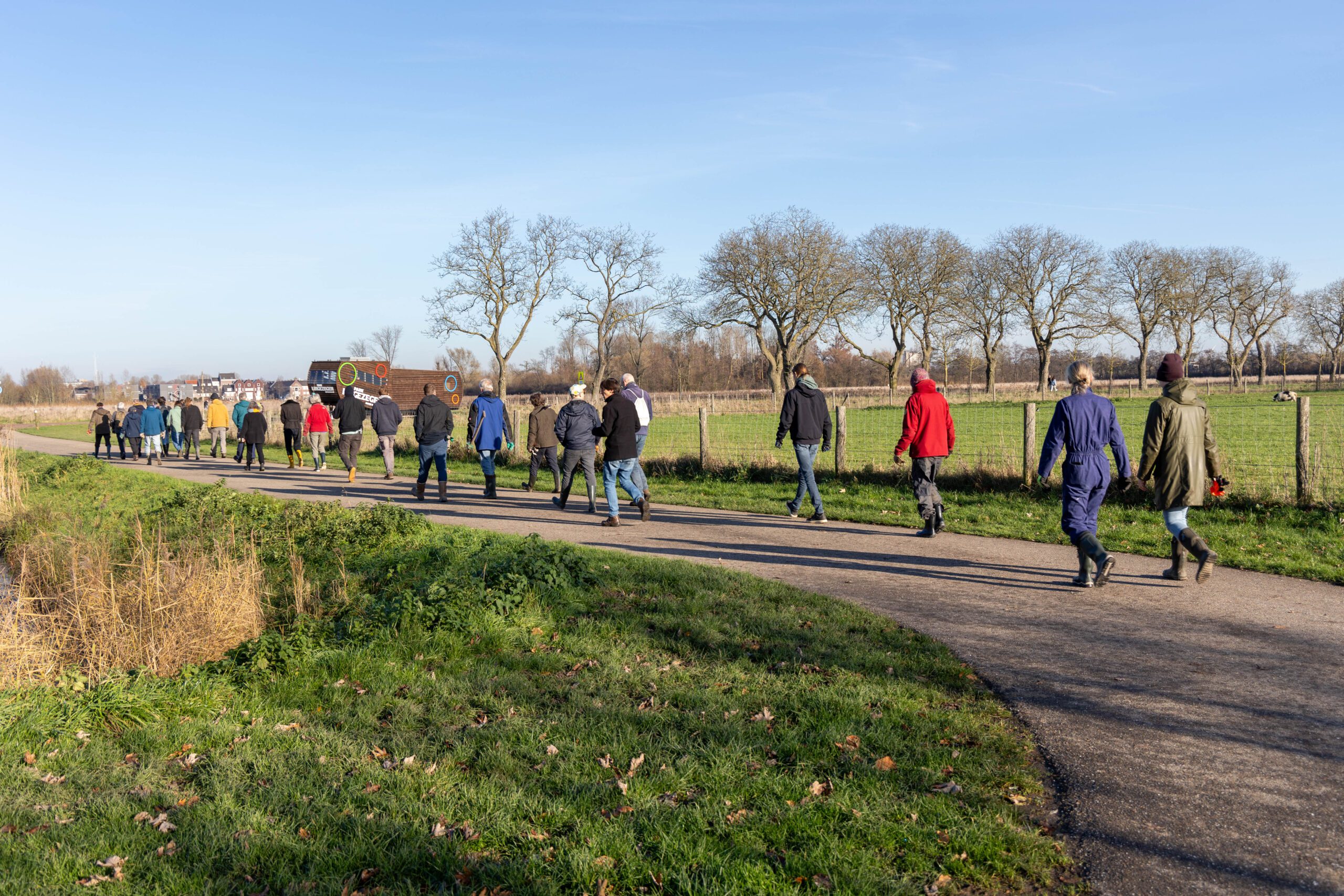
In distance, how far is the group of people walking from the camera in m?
7.68

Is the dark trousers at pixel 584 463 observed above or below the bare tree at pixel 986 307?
below

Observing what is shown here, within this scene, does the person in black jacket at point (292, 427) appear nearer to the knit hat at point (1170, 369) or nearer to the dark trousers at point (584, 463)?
the dark trousers at point (584, 463)

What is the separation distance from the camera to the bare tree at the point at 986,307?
63.9m

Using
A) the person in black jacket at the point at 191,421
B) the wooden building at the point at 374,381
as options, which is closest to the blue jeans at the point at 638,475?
the person in black jacket at the point at 191,421

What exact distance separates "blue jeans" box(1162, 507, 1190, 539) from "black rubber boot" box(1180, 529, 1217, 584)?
Answer: 0.18 ft

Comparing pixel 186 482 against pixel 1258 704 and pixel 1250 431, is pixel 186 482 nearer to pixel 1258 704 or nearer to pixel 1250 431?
pixel 1258 704

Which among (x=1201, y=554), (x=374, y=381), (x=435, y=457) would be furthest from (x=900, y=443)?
(x=374, y=381)

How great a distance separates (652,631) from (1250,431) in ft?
74.7

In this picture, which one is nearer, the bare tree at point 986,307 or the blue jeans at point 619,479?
the blue jeans at point 619,479

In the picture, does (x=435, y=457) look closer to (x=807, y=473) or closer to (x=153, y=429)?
(x=807, y=473)

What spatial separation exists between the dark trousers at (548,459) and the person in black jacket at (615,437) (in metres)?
2.28

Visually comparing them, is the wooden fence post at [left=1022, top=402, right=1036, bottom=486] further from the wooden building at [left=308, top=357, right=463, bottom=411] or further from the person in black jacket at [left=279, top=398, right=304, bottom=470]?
the wooden building at [left=308, top=357, right=463, bottom=411]

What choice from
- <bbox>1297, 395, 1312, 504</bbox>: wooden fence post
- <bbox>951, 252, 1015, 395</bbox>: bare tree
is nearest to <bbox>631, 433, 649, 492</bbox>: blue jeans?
<bbox>1297, 395, 1312, 504</bbox>: wooden fence post

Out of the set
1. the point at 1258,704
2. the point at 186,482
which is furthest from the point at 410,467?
the point at 1258,704
